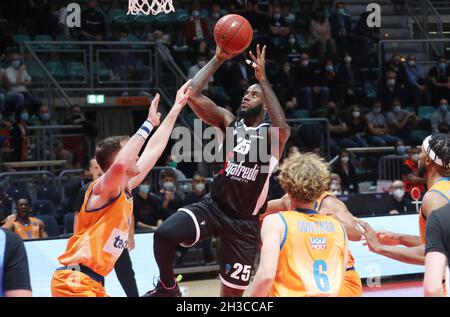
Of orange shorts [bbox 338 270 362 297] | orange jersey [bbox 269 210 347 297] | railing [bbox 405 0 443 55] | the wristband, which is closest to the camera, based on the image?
orange jersey [bbox 269 210 347 297]

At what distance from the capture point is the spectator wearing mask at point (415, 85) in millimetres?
17000

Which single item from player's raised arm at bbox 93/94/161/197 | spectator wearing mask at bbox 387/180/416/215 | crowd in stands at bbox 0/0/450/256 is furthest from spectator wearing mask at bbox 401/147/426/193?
player's raised arm at bbox 93/94/161/197

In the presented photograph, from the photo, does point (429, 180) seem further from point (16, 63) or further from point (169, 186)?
point (16, 63)

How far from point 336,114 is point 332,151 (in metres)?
1.23

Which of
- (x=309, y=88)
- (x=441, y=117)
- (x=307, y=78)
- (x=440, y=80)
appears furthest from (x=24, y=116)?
(x=440, y=80)

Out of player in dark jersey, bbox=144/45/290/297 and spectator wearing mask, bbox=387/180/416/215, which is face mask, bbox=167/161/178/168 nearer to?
spectator wearing mask, bbox=387/180/416/215

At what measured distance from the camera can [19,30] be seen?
1593 centimetres

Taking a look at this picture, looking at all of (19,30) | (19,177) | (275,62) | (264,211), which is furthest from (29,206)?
(275,62)

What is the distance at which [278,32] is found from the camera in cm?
1675

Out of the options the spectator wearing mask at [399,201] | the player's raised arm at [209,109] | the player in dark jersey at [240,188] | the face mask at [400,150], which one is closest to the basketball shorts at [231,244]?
the player in dark jersey at [240,188]

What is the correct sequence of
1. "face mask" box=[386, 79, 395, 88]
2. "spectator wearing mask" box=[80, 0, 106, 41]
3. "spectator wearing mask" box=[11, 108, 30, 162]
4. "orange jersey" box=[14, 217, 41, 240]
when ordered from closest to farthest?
"orange jersey" box=[14, 217, 41, 240]
"spectator wearing mask" box=[11, 108, 30, 162]
"spectator wearing mask" box=[80, 0, 106, 41]
"face mask" box=[386, 79, 395, 88]

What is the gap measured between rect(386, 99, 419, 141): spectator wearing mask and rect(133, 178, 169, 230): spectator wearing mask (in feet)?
21.7

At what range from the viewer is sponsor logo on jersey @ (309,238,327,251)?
4.34 meters

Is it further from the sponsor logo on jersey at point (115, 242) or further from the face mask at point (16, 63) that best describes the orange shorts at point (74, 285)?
the face mask at point (16, 63)
